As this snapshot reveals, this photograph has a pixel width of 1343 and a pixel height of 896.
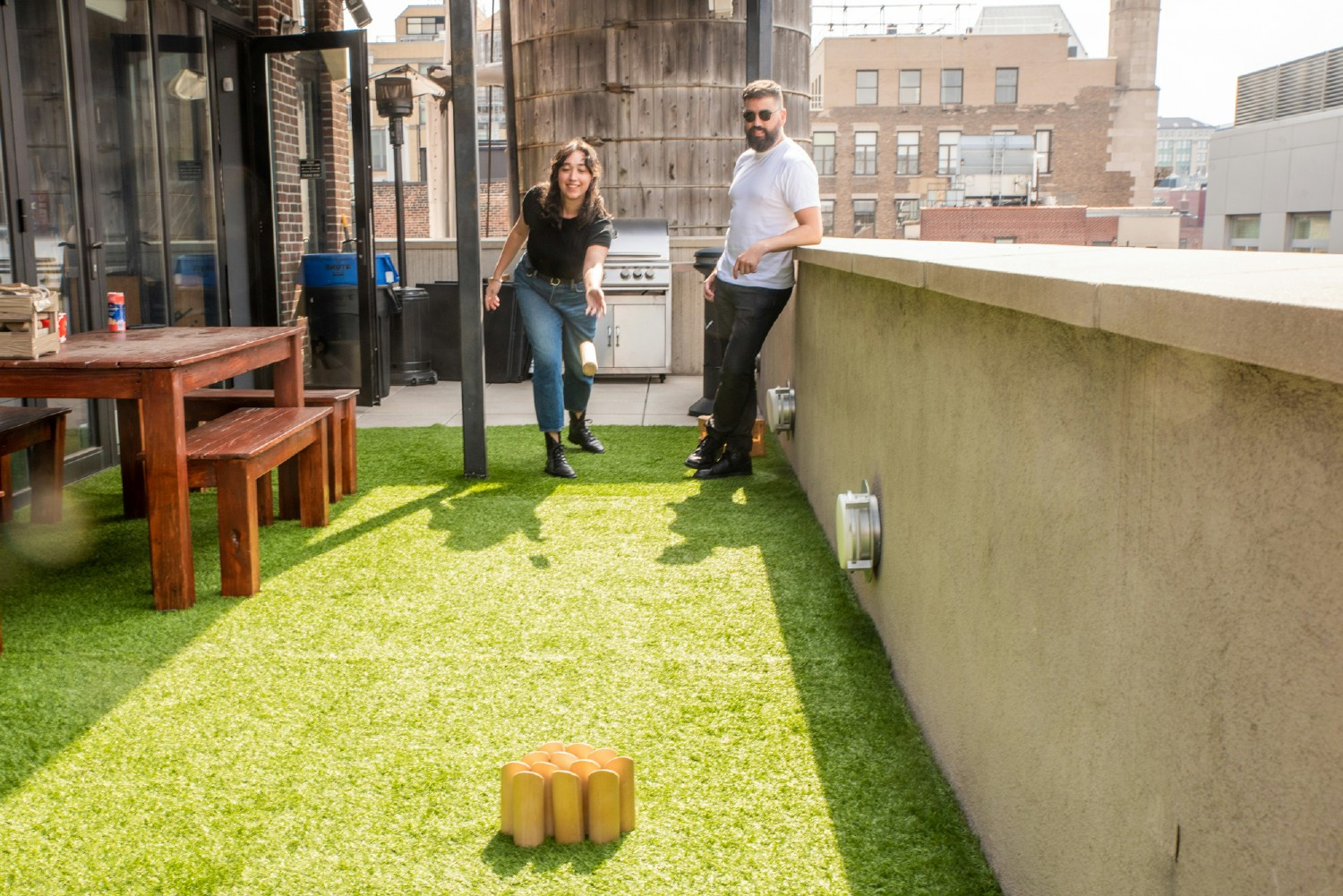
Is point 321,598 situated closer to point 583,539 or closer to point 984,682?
point 583,539

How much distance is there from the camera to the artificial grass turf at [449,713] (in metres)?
2.79

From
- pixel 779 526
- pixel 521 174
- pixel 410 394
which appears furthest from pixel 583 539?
pixel 521 174

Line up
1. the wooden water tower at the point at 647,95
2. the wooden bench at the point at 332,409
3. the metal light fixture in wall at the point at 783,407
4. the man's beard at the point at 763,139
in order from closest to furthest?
1. the wooden bench at the point at 332,409
2. the man's beard at the point at 763,139
3. the metal light fixture in wall at the point at 783,407
4. the wooden water tower at the point at 647,95

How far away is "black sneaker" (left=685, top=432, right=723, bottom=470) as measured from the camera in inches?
284

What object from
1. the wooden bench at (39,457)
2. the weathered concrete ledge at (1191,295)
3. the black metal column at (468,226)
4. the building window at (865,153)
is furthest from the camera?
the building window at (865,153)

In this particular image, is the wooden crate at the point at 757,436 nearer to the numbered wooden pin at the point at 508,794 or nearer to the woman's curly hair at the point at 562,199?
the woman's curly hair at the point at 562,199

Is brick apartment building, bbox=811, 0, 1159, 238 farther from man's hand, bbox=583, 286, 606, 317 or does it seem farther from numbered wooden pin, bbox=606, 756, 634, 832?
numbered wooden pin, bbox=606, 756, 634, 832

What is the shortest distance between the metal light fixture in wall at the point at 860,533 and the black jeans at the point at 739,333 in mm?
2439

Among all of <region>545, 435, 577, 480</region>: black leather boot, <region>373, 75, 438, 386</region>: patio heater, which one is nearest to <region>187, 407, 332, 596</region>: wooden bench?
<region>545, 435, 577, 480</region>: black leather boot

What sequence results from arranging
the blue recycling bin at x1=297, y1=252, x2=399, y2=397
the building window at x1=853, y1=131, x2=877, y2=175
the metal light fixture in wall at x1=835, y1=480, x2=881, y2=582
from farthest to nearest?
the building window at x1=853, y1=131, x2=877, y2=175 < the blue recycling bin at x1=297, y1=252, x2=399, y2=397 < the metal light fixture in wall at x1=835, y1=480, x2=881, y2=582

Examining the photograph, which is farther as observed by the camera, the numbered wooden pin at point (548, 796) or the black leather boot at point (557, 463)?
the black leather boot at point (557, 463)

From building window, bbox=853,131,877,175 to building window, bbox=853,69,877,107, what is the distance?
2.05 metres

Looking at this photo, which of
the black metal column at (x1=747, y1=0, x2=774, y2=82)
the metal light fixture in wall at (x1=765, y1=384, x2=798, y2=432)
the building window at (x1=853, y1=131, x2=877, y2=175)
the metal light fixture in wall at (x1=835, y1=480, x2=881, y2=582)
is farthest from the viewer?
the building window at (x1=853, y1=131, x2=877, y2=175)

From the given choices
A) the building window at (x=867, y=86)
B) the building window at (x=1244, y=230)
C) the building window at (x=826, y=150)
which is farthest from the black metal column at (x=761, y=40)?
the building window at (x=867, y=86)
